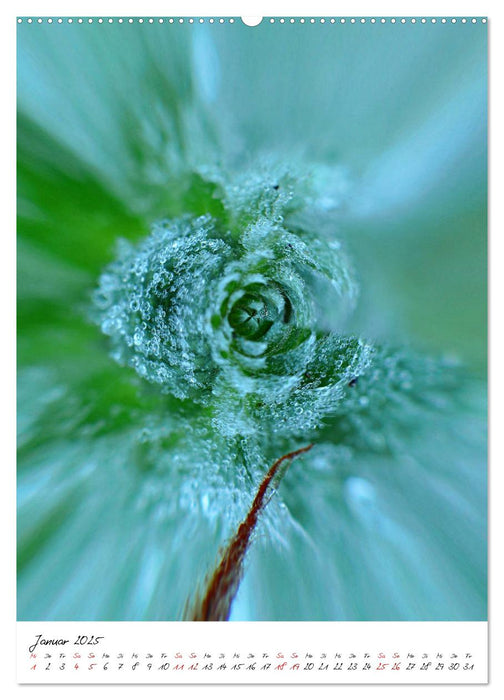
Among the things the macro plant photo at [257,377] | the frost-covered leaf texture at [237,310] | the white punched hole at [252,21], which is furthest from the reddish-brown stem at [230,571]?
the white punched hole at [252,21]

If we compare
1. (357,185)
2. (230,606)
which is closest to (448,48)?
(357,185)

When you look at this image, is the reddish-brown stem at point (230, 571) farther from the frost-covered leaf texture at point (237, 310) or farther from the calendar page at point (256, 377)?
the frost-covered leaf texture at point (237, 310)

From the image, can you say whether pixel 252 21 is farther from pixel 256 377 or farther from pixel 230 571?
pixel 230 571

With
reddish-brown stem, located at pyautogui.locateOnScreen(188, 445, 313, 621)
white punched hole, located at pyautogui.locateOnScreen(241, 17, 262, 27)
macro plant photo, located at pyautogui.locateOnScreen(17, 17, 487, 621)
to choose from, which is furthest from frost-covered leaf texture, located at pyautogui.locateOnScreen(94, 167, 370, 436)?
white punched hole, located at pyautogui.locateOnScreen(241, 17, 262, 27)

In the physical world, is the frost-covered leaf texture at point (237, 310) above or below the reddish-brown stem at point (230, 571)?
above

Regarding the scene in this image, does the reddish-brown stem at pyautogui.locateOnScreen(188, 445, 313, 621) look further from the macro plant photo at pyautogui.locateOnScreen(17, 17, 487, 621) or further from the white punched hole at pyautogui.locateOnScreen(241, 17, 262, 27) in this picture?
the white punched hole at pyautogui.locateOnScreen(241, 17, 262, 27)

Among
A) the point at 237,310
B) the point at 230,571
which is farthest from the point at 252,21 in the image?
the point at 230,571

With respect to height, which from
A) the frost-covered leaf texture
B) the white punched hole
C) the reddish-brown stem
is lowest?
the reddish-brown stem
